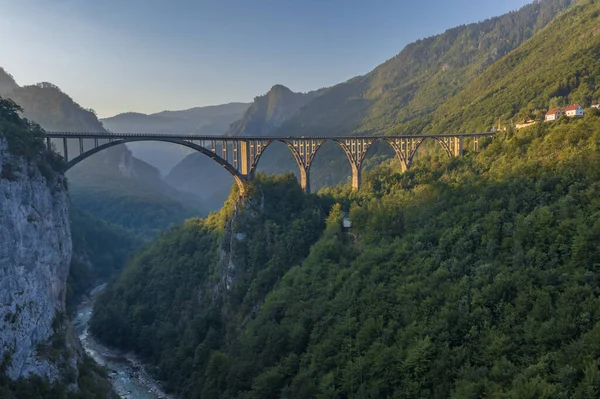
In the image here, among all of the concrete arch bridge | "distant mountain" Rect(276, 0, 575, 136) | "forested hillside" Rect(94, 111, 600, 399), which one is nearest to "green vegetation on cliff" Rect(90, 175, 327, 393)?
"forested hillside" Rect(94, 111, 600, 399)

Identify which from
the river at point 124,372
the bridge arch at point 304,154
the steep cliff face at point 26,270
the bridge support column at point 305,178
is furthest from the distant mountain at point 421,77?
the steep cliff face at point 26,270

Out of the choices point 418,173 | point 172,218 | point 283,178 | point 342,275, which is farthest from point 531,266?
point 172,218

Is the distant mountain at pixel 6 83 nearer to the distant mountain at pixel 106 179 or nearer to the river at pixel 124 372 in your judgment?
the distant mountain at pixel 106 179


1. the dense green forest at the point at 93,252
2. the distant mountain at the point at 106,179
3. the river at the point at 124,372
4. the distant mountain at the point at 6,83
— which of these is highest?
the distant mountain at the point at 6,83

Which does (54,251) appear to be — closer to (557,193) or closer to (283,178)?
(283,178)

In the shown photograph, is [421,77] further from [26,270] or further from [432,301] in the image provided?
[26,270]

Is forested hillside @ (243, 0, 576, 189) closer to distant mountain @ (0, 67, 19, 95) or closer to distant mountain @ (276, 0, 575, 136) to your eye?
distant mountain @ (276, 0, 575, 136)
